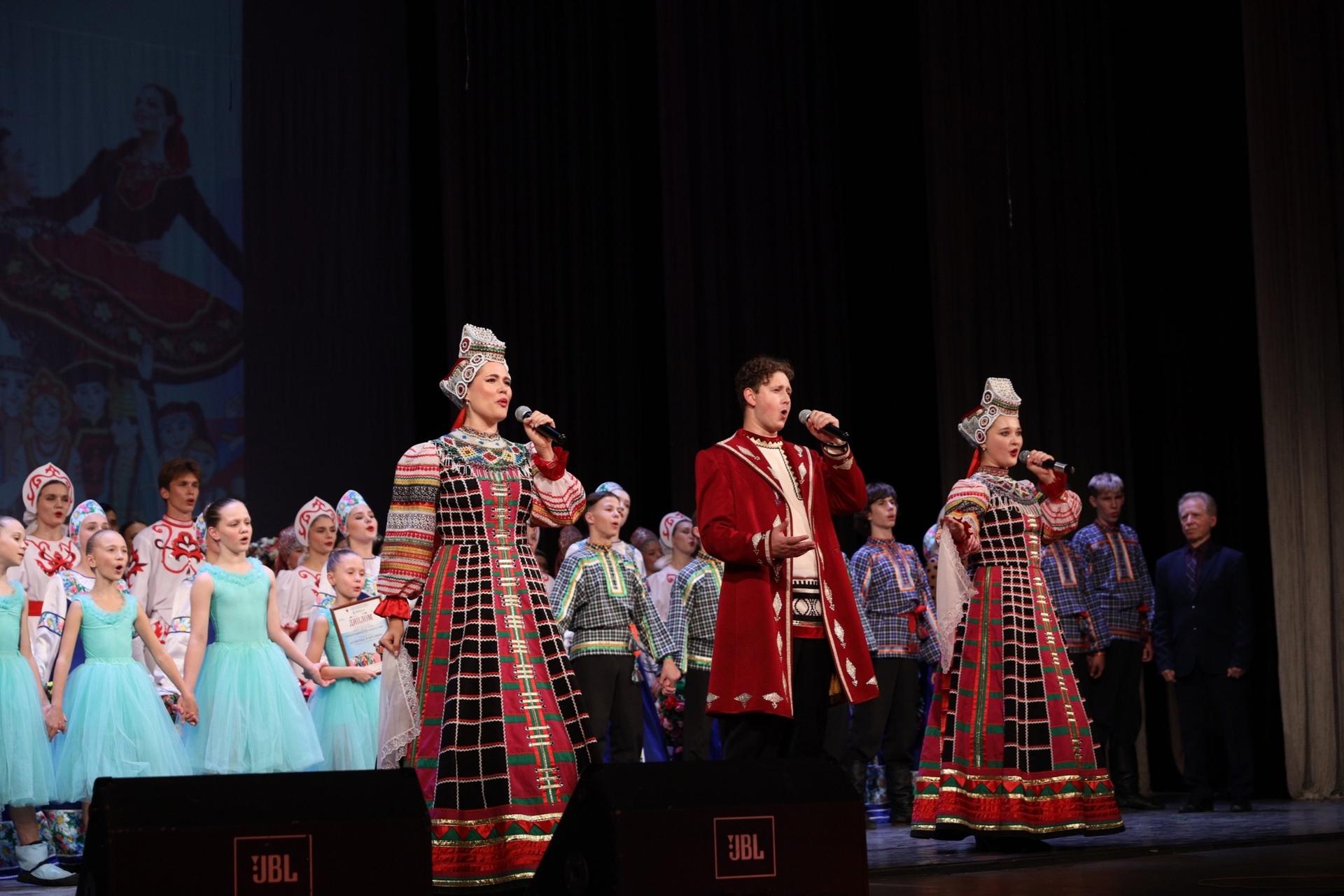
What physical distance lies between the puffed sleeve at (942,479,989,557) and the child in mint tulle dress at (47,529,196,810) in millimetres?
2998

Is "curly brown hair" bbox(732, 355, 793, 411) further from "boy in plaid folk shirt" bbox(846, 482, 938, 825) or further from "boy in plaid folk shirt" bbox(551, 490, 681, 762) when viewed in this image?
"boy in plaid folk shirt" bbox(846, 482, 938, 825)

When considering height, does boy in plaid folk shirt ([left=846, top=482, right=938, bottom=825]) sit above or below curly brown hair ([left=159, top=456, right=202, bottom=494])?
below

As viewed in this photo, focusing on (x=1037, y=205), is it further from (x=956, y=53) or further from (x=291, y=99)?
(x=291, y=99)

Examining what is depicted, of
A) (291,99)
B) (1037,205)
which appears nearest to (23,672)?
(291,99)

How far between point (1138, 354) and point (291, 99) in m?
5.56

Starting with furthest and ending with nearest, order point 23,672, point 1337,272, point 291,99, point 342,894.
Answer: point 291,99 → point 1337,272 → point 23,672 → point 342,894

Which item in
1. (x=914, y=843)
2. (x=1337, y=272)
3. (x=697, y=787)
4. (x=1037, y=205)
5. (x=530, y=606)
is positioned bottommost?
(x=914, y=843)

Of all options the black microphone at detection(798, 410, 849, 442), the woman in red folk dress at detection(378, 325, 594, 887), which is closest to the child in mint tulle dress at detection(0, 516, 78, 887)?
the woman in red folk dress at detection(378, 325, 594, 887)

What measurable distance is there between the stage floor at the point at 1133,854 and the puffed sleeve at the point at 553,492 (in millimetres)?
1387

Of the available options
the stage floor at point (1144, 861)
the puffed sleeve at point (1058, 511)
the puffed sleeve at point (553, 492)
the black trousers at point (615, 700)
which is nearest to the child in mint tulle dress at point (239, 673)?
the stage floor at point (1144, 861)

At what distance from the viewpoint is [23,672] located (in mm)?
6098

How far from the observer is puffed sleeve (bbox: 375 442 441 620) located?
185 inches

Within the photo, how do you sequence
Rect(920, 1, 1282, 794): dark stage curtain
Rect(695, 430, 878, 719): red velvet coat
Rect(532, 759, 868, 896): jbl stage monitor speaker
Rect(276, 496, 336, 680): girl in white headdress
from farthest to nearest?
Rect(920, 1, 1282, 794): dark stage curtain, Rect(276, 496, 336, 680): girl in white headdress, Rect(695, 430, 878, 719): red velvet coat, Rect(532, 759, 868, 896): jbl stage monitor speaker

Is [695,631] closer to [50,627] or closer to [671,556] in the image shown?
[671,556]
